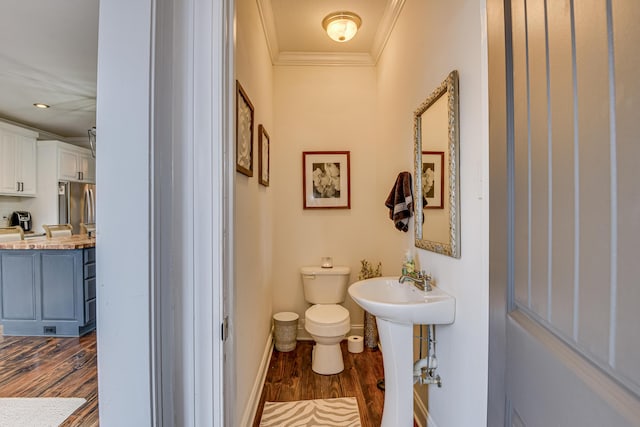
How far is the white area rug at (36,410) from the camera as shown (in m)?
1.85

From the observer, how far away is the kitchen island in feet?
9.80

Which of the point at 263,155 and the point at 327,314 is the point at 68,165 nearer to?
the point at 263,155

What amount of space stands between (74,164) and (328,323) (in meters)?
5.26

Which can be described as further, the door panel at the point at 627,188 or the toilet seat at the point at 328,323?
the toilet seat at the point at 328,323

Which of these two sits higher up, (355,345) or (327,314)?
(327,314)

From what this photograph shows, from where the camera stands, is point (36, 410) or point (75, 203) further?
point (75, 203)

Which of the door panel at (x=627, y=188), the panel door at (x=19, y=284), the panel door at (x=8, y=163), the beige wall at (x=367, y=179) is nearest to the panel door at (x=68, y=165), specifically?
the panel door at (x=8, y=163)

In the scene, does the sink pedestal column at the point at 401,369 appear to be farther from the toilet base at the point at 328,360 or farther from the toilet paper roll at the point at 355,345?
the toilet paper roll at the point at 355,345

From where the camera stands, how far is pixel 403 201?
2041 millimetres

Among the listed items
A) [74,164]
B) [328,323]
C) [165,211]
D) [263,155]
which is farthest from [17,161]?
[165,211]

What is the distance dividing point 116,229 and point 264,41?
2.24 meters

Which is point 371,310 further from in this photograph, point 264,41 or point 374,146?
point 264,41

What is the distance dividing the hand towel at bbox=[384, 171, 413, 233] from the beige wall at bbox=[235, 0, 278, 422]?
965mm

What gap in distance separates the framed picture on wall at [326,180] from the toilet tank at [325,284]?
633mm
